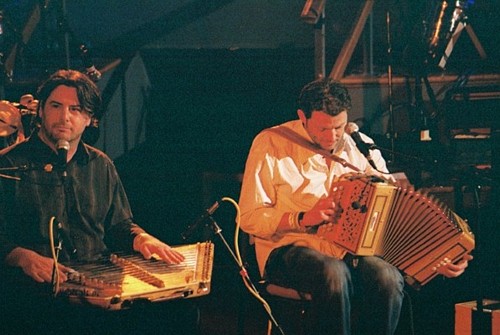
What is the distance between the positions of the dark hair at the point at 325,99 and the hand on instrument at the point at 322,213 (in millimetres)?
→ 552

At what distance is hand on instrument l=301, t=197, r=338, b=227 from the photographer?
14.1ft

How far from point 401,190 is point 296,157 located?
2.22 feet

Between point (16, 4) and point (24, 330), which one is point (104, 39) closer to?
point (16, 4)

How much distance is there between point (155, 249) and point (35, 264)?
1.83ft

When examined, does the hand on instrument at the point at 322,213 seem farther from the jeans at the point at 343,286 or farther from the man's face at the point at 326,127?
the man's face at the point at 326,127

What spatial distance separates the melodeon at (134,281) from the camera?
11.0ft

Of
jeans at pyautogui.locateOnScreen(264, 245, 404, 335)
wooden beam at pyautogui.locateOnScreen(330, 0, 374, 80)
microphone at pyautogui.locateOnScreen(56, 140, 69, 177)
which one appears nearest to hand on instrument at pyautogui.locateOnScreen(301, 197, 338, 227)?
jeans at pyautogui.locateOnScreen(264, 245, 404, 335)

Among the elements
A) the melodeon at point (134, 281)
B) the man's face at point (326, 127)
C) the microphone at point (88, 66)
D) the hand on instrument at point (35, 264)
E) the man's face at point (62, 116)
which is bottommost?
the melodeon at point (134, 281)

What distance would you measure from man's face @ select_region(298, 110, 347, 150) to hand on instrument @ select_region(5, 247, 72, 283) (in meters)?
1.71

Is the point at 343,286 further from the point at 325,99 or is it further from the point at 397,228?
the point at 325,99

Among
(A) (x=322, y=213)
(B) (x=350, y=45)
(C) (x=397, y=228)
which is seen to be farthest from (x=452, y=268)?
(B) (x=350, y=45)

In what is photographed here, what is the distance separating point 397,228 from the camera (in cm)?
441


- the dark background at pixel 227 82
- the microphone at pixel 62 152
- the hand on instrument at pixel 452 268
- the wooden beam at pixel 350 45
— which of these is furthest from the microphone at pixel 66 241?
→ the wooden beam at pixel 350 45

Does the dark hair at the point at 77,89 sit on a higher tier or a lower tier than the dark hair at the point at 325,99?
higher
